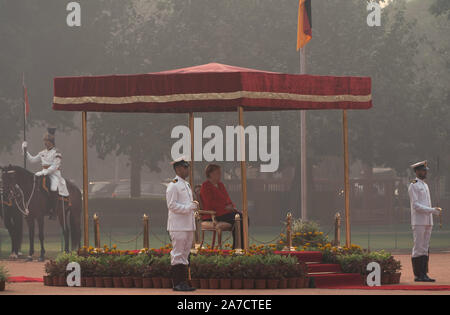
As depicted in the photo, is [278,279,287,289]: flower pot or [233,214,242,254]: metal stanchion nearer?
[278,279,287,289]: flower pot

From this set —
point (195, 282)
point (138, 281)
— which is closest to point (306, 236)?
point (195, 282)

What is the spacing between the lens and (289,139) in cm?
4891

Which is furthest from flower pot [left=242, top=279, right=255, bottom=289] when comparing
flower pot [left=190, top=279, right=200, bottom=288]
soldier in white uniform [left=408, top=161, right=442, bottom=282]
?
soldier in white uniform [left=408, top=161, right=442, bottom=282]

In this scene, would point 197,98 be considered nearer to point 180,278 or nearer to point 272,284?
point 180,278

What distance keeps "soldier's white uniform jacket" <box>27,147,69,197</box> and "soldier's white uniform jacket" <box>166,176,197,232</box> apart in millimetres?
12946

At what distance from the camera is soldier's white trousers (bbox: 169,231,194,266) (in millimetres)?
16609

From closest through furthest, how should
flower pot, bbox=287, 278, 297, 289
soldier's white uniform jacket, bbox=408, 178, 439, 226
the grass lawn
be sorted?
flower pot, bbox=287, 278, 297, 289 → soldier's white uniform jacket, bbox=408, 178, 439, 226 → the grass lawn

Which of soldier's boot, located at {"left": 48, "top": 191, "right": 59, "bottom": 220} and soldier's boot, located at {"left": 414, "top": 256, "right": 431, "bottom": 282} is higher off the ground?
soldier's boot, located at {"left": 48, "top": 191, "right": 59, "bottom": 220}

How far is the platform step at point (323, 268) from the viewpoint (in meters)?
19.1

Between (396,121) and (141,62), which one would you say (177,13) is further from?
(396,121)

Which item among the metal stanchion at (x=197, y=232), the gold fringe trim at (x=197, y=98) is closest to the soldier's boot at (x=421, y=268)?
the gold fringe trim at (x=197, y=98)

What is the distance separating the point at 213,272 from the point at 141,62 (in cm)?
3505

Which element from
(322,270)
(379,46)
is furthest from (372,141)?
(322,270)

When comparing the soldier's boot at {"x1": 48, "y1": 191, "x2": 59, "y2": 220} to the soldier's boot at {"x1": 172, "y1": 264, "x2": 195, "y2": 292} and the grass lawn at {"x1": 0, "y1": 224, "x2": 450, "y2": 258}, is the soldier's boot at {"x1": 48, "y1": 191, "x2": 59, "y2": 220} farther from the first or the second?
the soldier's boot at {"x1": 172, "y1": 264, "x2": 195, "y2": 292}
